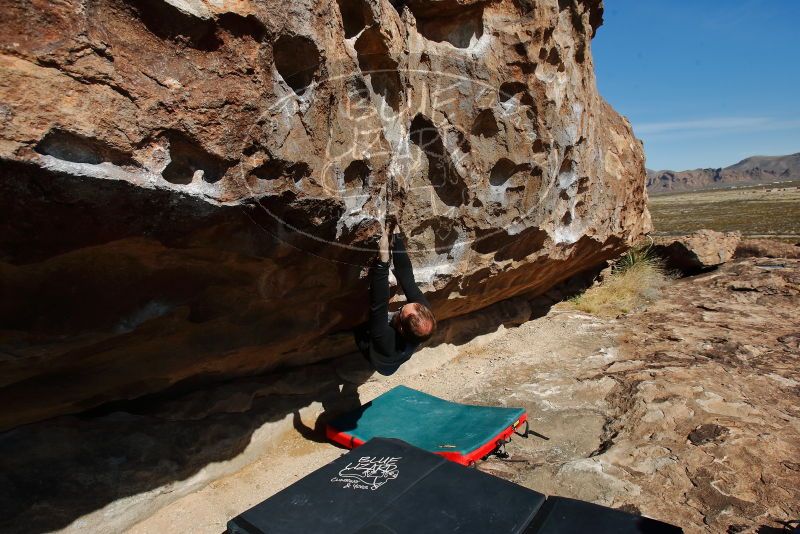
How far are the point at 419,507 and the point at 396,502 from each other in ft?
0.35

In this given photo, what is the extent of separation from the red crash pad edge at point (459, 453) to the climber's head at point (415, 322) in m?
0.68

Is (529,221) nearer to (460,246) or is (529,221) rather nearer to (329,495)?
(460,246)

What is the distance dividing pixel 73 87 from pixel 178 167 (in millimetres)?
445

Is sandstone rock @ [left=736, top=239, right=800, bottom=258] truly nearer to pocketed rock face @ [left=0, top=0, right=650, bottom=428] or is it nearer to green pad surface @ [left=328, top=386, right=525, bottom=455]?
pocketed rock face @ [left=0, top=0, right=650, bottom=428]

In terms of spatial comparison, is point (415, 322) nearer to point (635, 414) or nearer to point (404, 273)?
point (404, 273)

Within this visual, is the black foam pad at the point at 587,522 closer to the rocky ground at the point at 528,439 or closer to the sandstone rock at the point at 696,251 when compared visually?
the rocky ground at the point at 528,439

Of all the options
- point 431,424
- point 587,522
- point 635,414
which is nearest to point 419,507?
point 587,522

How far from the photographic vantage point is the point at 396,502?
7.35ft

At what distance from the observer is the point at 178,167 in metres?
2.09

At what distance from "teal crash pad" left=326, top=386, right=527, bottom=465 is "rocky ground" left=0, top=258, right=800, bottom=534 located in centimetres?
16

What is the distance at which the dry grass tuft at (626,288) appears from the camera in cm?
632

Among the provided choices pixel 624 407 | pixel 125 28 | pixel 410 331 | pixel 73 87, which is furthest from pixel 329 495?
pixel 624 407

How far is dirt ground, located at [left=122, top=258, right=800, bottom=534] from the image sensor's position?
2811mm

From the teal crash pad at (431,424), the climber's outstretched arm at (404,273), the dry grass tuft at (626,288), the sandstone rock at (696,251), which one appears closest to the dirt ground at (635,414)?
the teal crash pad at (431,424)
